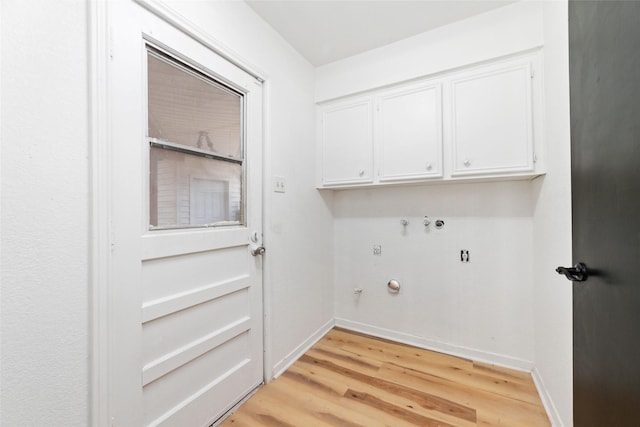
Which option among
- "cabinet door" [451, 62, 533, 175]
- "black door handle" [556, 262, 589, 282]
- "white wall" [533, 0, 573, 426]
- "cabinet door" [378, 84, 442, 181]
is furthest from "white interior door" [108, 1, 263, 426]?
"white wall" [533, 0, 573, 426]

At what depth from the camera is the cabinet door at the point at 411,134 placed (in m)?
1.90

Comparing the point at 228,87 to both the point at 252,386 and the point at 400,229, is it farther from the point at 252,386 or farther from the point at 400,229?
the point at 252,386

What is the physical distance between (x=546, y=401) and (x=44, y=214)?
2.55 metres

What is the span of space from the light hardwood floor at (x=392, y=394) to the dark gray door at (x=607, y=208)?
630 mm

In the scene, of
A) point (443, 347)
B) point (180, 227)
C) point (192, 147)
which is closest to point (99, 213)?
point (180, 227)

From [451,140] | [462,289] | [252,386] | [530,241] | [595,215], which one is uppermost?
[451,140]

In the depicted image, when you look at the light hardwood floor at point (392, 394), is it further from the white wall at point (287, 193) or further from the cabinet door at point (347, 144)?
the cabinet door at point (347, 144)

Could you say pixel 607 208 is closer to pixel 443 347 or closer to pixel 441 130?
pixel 441 130

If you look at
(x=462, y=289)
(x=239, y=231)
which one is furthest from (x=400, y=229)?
(x=239, y=231)

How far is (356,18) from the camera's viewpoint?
1.79 meters

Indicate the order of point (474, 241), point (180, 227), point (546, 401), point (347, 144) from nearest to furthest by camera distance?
point (180, 227) < point (546, 401) < point (474, 241) < point (347, 144)

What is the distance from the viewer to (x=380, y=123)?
83.0 inches

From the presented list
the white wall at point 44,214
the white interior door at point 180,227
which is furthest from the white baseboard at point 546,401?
the white wall at point 44,214

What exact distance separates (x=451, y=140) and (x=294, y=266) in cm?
150
